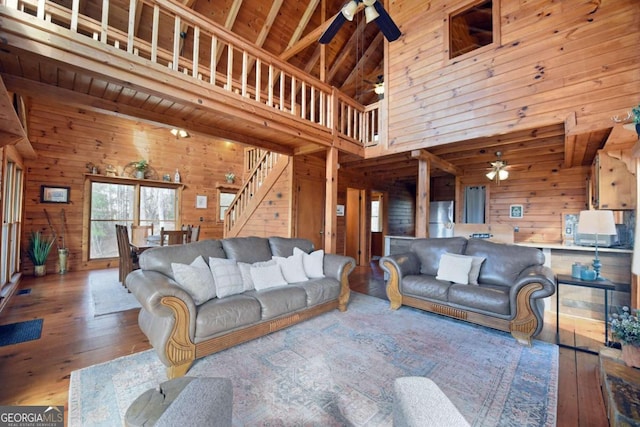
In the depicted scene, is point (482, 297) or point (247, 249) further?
point (247, 249)

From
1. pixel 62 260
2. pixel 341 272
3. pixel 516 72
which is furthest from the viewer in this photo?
pixel 62 260

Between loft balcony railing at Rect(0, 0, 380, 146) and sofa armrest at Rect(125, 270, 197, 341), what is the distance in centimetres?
208

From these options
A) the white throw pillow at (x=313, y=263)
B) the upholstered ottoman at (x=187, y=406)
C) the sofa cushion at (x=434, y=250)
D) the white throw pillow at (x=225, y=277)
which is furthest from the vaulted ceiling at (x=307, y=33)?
the upholstered ottoman at (x=187, y=406)

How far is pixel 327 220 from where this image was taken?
4.62 m

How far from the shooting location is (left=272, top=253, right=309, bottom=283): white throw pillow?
3.19m

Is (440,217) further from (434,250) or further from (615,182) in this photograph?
(615,182)

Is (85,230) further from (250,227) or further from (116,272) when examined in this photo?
(250,227)

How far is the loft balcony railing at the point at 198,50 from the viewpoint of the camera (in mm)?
2646

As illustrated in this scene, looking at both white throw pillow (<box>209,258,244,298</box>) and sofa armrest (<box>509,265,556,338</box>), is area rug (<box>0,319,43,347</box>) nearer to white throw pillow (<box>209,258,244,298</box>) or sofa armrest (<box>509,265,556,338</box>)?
white throw pillow (<box>209,258,244,298</box>)

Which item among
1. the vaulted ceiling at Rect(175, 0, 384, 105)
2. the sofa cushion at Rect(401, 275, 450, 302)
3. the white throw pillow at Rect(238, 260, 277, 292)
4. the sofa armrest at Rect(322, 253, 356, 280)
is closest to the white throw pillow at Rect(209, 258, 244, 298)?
the white throw pillow at Rect(238, 260, 277, 292)

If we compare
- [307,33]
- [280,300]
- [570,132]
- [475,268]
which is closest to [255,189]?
[280,300]

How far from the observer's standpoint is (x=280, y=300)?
274 centimetres

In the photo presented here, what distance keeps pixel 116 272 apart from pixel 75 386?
4.45 meters

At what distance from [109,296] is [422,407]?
188 inches
